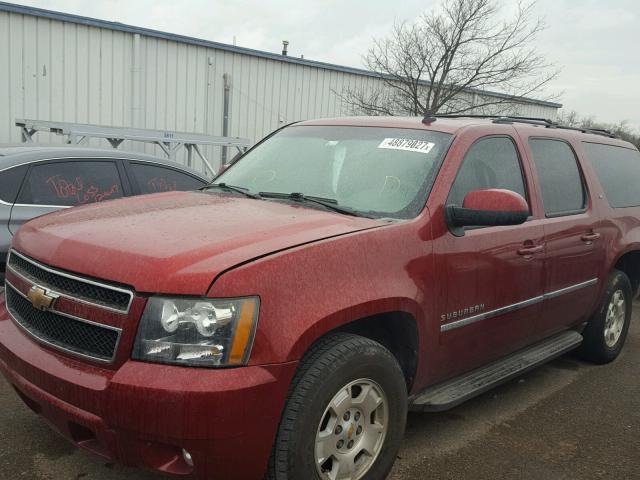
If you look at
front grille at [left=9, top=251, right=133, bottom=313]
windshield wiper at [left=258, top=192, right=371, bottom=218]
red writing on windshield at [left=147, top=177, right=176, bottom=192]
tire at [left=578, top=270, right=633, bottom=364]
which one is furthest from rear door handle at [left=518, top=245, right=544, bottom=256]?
red writing on windshield at [left=147, top=177, right=176, bottom=192]

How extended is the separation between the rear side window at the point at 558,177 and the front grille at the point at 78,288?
2.85m

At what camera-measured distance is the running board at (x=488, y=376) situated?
304cm

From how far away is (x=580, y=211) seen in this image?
4.25 m

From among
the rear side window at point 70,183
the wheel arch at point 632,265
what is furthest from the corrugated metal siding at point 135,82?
the wheel arch at point 632,265

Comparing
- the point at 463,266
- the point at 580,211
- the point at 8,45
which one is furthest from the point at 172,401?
the point at 8,45

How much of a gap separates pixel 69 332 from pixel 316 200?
1397 mm

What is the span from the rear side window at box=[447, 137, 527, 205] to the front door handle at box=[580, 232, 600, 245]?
29.7 inches

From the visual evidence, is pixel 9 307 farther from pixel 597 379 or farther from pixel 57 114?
pixel 57 114

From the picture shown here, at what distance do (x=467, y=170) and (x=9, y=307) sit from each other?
8.23ft

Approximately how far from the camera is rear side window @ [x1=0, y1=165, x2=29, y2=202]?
4.33 metres

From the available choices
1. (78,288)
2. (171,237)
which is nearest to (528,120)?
(171,237)

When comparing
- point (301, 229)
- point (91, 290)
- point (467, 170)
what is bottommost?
point (91, 290)

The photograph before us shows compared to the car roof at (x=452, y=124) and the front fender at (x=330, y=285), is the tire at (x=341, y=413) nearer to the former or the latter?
the front fender at (x=330, y=285)

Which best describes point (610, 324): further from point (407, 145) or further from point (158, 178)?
point (158, 178)
